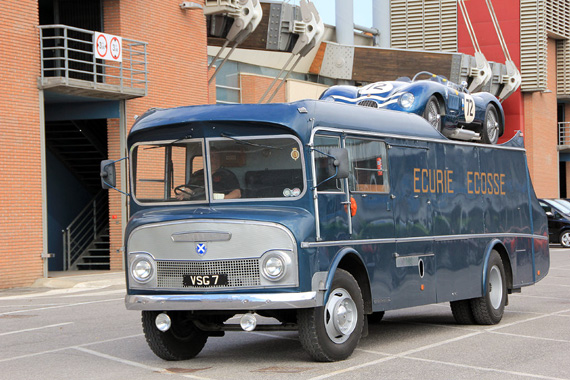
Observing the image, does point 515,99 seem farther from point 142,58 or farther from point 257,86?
point 142,58

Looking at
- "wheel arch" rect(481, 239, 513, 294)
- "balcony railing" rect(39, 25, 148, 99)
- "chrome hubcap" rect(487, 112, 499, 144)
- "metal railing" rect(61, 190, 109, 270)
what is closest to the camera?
"wheel arch" rect(481, 239, 513, 294)

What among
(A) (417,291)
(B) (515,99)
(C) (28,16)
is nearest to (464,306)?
(A) (417,291)

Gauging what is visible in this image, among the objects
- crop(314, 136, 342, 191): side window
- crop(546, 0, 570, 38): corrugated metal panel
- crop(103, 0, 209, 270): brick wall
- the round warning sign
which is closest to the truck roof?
crop(314, 136, 342, 191): side window

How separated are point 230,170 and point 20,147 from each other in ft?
44.7

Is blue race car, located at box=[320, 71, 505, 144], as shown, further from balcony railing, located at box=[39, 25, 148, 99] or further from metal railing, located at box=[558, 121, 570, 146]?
metal railing, located at box=[558, 121, 570, 146]

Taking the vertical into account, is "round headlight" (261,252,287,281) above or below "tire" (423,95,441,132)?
below

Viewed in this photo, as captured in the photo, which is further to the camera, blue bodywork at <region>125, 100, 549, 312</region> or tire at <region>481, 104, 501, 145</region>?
tire at <region>481, 104, 501, 145</region>

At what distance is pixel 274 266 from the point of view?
9.01m

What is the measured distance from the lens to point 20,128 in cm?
2209

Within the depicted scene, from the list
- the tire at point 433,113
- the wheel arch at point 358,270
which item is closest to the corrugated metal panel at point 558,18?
the tire at point 433,113

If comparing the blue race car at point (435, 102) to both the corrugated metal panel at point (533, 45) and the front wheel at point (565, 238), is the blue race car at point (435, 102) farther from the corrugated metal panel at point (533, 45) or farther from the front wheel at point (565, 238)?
the corrugated metal panel at point (533, 45)

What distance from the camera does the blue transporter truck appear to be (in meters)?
9.12

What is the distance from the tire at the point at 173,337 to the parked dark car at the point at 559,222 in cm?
2706

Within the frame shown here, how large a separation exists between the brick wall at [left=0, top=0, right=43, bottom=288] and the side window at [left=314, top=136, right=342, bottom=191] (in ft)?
44.5
